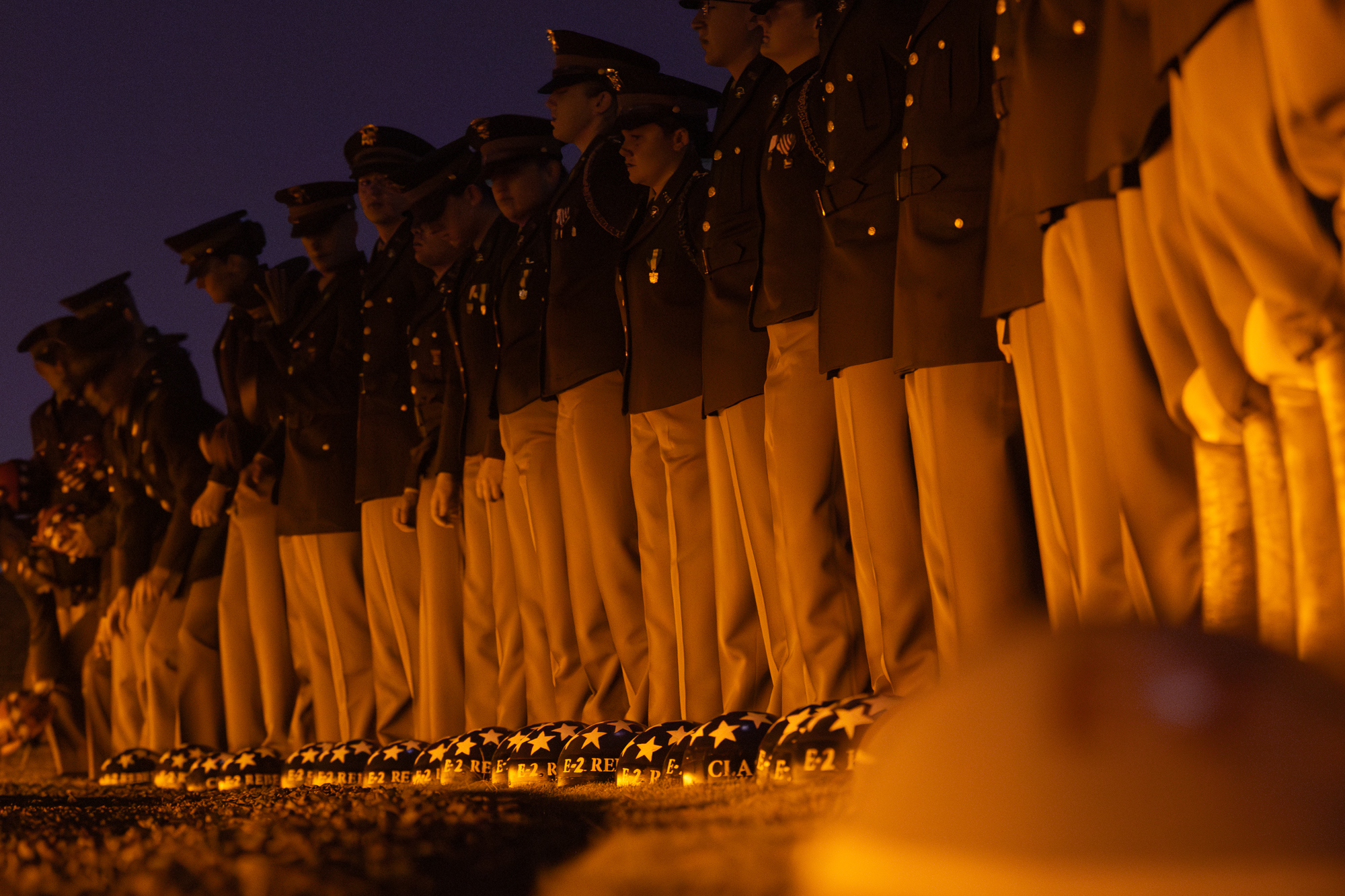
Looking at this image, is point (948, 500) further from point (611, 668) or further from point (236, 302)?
point (236, 302)

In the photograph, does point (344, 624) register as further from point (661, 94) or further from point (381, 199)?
point (661, 94)

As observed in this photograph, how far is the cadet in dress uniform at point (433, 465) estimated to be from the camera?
5520mm

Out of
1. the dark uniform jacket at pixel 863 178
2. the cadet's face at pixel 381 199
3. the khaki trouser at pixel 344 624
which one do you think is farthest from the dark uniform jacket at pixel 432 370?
the dark uniform jacket at pixel 863 178

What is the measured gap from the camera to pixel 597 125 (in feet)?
15.9

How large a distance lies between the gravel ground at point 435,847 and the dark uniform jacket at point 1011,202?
3.61 ft

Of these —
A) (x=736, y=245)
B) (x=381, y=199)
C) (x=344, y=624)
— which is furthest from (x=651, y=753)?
(x=381, y=199)

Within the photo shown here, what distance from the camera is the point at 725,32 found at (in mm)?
4113

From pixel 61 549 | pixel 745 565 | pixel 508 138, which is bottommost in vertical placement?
pixel 745 565

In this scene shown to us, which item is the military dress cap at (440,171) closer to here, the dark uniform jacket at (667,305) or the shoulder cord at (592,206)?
the shoulder cord at (592,206)

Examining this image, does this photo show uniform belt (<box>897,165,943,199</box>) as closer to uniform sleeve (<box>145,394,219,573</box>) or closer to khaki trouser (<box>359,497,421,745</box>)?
khaki trouser (<box>359,497,421,745</box>)

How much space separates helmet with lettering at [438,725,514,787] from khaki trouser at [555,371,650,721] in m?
0.40

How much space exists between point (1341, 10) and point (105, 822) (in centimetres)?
264

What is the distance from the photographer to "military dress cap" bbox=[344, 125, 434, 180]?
6.01 metres

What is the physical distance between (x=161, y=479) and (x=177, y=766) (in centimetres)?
189
